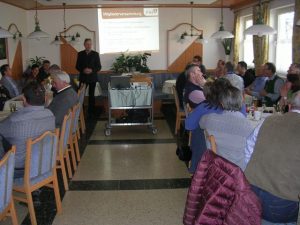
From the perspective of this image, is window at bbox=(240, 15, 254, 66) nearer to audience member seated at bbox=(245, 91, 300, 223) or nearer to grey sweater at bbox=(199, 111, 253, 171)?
grey sweater at bbox=(199, 111, 253, 171)

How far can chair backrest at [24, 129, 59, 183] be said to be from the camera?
268 centimetres

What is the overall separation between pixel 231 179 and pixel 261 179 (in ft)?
1.13

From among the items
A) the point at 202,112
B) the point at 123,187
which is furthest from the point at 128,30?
the point at 202,112

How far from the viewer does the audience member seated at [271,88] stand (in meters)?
5.09

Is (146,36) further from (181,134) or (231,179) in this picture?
(231,179)

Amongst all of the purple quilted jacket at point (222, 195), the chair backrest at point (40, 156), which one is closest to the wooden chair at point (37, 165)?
the chair backrest at point (40, 156)

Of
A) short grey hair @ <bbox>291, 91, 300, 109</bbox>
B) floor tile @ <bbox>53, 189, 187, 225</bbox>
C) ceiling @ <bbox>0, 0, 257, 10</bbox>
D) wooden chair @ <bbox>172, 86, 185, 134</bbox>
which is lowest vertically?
floor tile @ <bbox>53, 189, 187, 225</bbox>

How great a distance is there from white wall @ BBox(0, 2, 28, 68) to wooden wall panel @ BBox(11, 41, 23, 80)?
0.15 metres

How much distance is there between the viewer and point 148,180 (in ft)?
13.1

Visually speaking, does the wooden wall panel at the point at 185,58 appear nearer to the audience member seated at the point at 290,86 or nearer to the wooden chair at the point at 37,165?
the audience member seated at the point at 290,86

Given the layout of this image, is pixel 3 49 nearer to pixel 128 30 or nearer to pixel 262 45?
pixel 128 30

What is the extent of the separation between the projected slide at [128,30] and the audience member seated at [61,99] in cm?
508

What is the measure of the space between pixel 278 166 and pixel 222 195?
1.23ft

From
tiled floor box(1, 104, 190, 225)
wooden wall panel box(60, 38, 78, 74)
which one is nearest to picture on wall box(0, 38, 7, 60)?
wooden wall panel box(60, 38, 78, 74)
